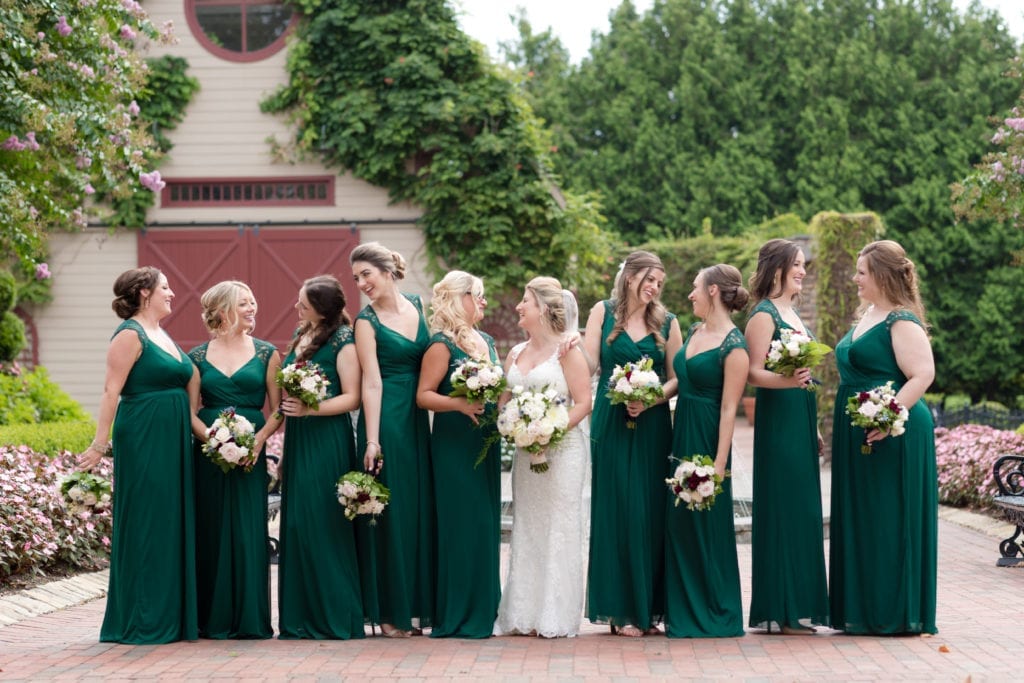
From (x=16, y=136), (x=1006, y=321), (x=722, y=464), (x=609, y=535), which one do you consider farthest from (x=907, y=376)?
(x=1006, y=321)

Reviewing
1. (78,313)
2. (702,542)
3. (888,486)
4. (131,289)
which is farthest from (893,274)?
(78,313)

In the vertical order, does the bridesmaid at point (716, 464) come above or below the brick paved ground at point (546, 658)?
above

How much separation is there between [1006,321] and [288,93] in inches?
829

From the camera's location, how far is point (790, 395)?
283 inches

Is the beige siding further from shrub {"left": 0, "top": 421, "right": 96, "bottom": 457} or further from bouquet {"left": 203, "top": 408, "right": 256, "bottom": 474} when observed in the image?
bouquet {"left": 203, "top": 408, "right": 256, "bottom": 474}

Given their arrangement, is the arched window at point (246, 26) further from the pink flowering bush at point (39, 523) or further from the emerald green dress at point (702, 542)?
the emerald green dress at point (702, 542)

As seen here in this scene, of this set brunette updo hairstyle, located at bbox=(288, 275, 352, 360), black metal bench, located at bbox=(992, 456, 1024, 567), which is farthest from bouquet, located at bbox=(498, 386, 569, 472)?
black metal bench, located at bbox=(992, 456, 1024, 567)

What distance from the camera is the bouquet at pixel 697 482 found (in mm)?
6793

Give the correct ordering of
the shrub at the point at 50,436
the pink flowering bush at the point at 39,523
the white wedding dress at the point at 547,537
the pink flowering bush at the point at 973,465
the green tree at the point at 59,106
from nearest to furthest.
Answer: the white wedding dress at the point at 547,537 → the pink flowering bush at the point at 39,523 → the green tree at the point at 59,106 → the shrub at the point at 50,436 → the pink flowering bush at the point at 973,465

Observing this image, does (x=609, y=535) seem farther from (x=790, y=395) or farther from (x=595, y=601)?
(x=790, y=395)

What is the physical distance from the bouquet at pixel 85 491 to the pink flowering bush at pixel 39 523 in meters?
1.41

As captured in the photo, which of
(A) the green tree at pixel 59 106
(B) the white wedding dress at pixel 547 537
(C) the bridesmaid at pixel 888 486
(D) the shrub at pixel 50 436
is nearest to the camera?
(C) the bridesmaid at pixel 888 486

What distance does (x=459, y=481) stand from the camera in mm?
7242

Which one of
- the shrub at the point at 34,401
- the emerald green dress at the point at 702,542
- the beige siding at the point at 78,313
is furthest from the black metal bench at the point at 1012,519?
the beige siding at the point at 78,313
